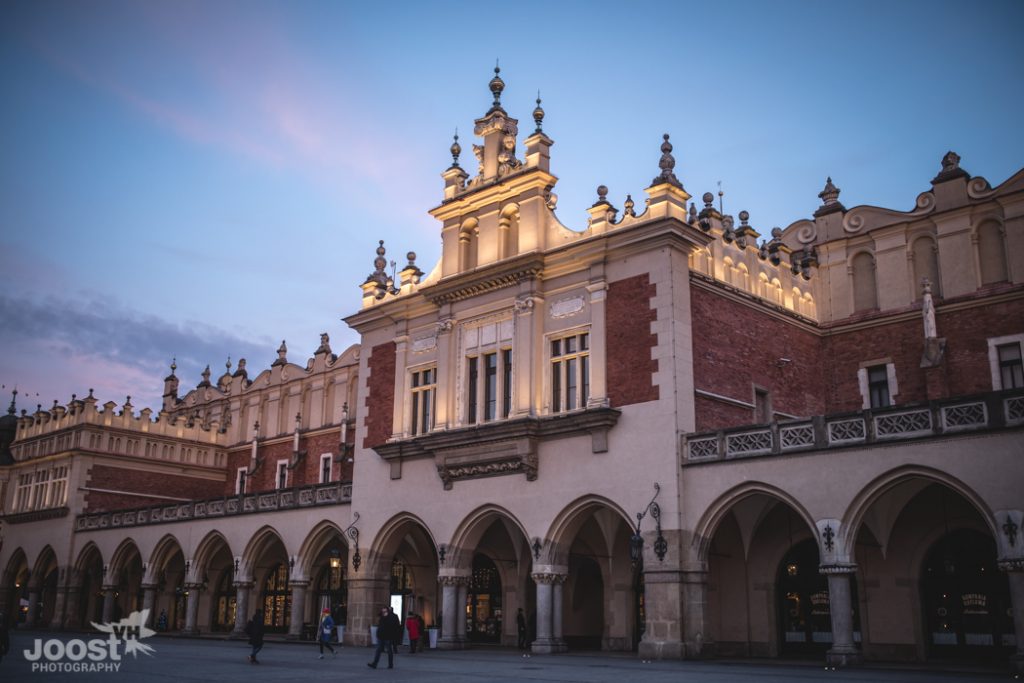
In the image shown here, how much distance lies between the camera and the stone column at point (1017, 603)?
61.2 feet

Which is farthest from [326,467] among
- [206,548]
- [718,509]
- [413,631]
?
[718,509]

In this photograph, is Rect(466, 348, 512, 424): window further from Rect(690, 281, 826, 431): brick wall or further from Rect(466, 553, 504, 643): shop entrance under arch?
Rect(466, 553, 504, 643): shop entrance under arch

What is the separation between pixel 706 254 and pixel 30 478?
38.5m

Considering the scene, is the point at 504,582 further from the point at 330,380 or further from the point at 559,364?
the point at 330,380

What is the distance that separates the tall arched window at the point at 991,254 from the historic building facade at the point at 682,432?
0.10 meters

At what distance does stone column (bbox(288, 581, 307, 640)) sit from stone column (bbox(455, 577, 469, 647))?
298 inches

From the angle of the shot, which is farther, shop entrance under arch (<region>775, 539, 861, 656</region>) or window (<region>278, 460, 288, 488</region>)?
window (<region>278, 460, 288, 488</region>)

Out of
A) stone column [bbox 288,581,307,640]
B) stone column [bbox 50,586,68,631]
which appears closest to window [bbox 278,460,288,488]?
stone column [bbox 50,586,68,631]

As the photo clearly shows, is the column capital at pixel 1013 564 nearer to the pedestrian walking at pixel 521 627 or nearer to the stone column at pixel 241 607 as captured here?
the pedestrian walking at pixel 521 627

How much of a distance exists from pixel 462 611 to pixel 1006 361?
56.3 ft

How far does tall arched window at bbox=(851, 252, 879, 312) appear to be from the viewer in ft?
103

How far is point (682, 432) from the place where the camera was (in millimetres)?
25328

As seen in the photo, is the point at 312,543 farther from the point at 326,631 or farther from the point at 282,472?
the point at 282,472

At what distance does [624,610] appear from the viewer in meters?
29.2
